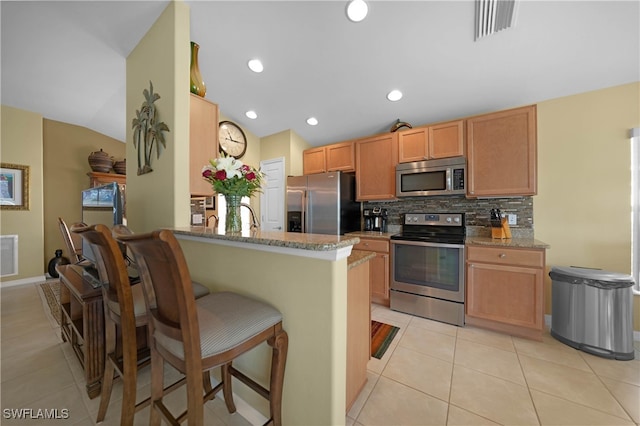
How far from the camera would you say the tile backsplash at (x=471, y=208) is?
98.6 inches

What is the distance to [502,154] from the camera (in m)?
2.38

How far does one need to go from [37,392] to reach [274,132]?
3.63 m

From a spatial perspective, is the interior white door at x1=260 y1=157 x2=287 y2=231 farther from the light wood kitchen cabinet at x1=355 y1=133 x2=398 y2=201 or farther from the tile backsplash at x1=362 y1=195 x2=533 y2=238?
the tile backsplash at x1=362 y1=195 x2=533 y2=238

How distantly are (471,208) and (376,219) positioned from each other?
1164 millimetres

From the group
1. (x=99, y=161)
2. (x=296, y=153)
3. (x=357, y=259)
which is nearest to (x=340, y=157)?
(x=296, y=153)

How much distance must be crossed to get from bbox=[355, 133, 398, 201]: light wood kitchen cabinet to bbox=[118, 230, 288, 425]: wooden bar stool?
2.44 m

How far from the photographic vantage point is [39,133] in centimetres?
373

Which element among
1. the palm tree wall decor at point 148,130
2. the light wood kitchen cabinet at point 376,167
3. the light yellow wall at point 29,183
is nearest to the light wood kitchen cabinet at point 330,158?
the light wood kitchen cabinet at point 376,167

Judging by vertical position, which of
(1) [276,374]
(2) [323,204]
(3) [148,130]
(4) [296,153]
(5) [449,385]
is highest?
(4) [296,153]

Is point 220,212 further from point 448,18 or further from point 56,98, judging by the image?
point 448,18

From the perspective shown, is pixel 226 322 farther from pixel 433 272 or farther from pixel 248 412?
pixel 433 272

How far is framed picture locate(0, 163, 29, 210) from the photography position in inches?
136

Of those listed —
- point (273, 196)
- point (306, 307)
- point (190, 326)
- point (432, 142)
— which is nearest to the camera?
point (190, 326)

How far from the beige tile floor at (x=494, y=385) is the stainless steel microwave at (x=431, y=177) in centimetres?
156
